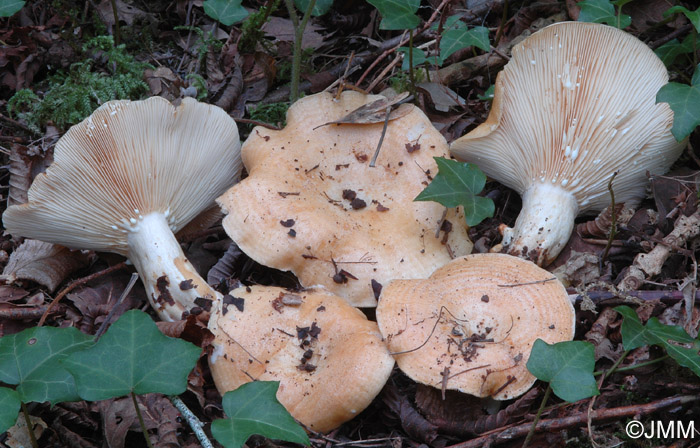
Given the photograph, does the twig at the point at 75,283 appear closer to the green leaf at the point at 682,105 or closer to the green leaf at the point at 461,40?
the green leaf at the point at 461,40

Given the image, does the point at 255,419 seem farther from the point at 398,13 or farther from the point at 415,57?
the point at 415,57

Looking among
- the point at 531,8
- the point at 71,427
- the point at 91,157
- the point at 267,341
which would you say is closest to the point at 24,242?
the point at 91,157

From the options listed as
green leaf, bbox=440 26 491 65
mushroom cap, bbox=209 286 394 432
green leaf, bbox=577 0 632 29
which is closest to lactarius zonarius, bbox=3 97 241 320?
mushroom cap, bbox=209 286 394 432

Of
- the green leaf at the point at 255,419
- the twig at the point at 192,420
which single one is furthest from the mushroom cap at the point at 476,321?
the twig at the point at 192,420

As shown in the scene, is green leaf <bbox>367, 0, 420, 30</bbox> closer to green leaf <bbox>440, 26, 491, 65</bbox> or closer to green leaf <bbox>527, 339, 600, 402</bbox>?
green leaf <bbox>440, 26, 491, 65</bbox>

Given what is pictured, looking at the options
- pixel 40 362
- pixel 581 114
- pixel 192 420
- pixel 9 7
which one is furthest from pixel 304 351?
pixel 9 7

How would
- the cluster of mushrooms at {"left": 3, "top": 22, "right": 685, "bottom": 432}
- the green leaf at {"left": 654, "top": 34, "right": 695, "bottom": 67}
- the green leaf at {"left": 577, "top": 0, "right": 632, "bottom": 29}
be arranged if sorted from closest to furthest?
the cluster of mushrooms at {"left": 3, "top": 22, "right": 685, "bottom": 432} < the green leaf at {"left": 577, "top": 0, "right": 632, "bottom": 29} < the green leaf at {"left": 654, "top": 34, "right": 695, "bottom": 67}

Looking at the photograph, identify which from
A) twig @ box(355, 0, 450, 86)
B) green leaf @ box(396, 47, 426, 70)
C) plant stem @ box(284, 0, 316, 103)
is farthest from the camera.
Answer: twig @ box(355, 0, 450, 86)

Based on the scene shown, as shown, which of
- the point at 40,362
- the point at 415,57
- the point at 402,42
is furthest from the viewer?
the point at 402,42
